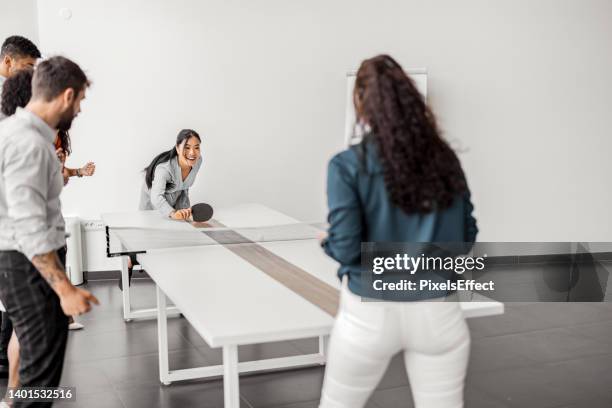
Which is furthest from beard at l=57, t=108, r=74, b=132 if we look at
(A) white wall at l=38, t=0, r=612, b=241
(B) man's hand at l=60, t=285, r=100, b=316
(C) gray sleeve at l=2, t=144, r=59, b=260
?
(A) white wall at l=38, t=0, r=612, b=241

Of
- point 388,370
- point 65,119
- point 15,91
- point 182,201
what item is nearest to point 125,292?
point 182,201

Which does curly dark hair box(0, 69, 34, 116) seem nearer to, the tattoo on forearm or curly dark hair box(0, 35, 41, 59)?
curly dark hair box(0, 35, 41, 59)

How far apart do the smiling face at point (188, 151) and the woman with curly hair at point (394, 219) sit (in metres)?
2.88

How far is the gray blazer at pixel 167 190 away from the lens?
461 centimetres

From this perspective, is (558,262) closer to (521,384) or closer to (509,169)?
(509,169)

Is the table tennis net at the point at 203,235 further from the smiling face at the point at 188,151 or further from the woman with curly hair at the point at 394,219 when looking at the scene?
the woman with curly hair at the point at 394,219

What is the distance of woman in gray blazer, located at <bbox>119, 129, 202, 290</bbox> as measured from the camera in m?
4.69

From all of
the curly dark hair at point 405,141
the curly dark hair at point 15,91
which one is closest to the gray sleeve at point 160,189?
the curly dark hair at point 15,91

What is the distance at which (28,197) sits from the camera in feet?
7.16

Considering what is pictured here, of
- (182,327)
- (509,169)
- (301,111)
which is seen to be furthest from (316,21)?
(182,327)

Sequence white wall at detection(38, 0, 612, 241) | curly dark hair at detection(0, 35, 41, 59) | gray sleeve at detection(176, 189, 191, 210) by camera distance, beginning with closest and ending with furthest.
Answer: curly dark hair at detection(0, 35, 41, 59)
gray sleeve at detection(176, 189, 191, 210)
white wall at detection(38, 0, 612, 241)

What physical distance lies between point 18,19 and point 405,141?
15.1 feet

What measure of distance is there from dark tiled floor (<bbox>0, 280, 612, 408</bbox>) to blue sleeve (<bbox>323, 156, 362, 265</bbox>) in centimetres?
160

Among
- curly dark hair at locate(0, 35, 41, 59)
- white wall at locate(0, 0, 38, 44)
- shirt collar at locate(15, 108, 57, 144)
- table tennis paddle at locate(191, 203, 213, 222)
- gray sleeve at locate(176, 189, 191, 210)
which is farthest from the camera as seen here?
white wall at locate(0, 0, 38, 44)
